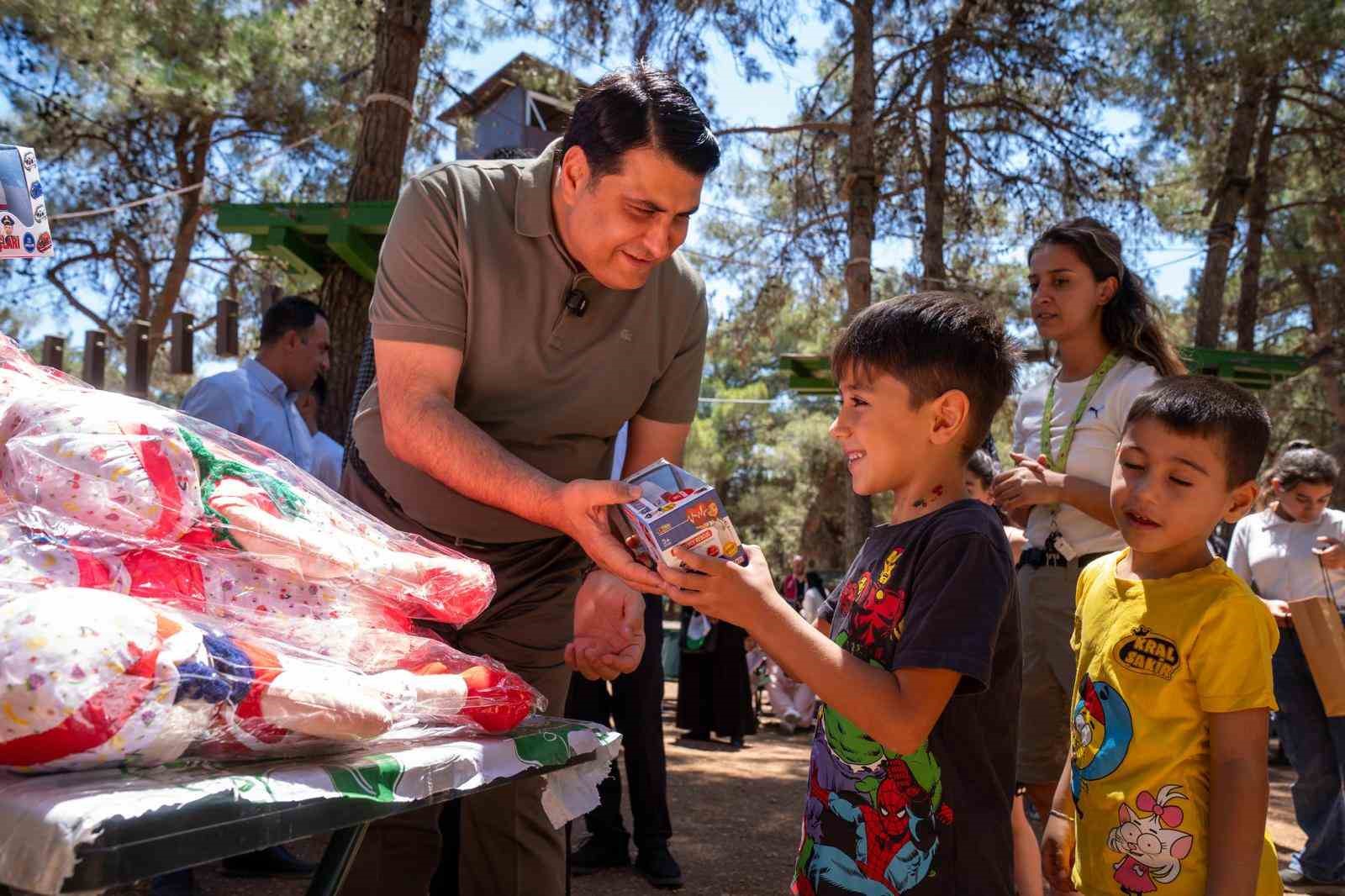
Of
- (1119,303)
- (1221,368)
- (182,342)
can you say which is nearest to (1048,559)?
(1119,303)

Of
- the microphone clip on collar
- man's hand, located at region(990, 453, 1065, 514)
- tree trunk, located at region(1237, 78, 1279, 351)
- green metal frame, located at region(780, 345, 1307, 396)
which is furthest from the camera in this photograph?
tree trunk, located at region(1237, 78, 1279, 351)

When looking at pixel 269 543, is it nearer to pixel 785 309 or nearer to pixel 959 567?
pixel 959 567

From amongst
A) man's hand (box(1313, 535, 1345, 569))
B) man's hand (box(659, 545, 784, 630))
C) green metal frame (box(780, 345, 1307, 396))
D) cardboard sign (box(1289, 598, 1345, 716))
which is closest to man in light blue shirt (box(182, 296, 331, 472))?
man's hand (box(659, 545, 784, 630))

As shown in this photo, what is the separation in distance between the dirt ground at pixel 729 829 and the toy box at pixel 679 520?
2.40 metres

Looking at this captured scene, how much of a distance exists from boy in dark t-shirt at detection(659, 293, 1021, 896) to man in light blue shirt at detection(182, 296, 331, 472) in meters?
2.83

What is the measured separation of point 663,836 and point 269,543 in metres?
3.13

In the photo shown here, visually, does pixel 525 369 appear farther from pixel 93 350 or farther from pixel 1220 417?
pixel 93 350

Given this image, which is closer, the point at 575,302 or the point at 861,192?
the point at 575,302

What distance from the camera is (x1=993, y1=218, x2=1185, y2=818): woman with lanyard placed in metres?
2.91

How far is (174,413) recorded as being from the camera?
5.08 ft

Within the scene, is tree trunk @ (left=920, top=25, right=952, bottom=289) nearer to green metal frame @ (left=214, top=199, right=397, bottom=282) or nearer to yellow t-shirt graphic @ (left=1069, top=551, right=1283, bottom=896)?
green metal frame @ (left=214, top=199, right=397, bottom=282)

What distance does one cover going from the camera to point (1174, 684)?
1936 millimetres

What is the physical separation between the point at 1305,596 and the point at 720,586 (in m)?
4.38

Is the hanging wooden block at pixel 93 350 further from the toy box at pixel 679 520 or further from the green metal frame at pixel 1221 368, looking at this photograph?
the toy box at pixel 679 520
